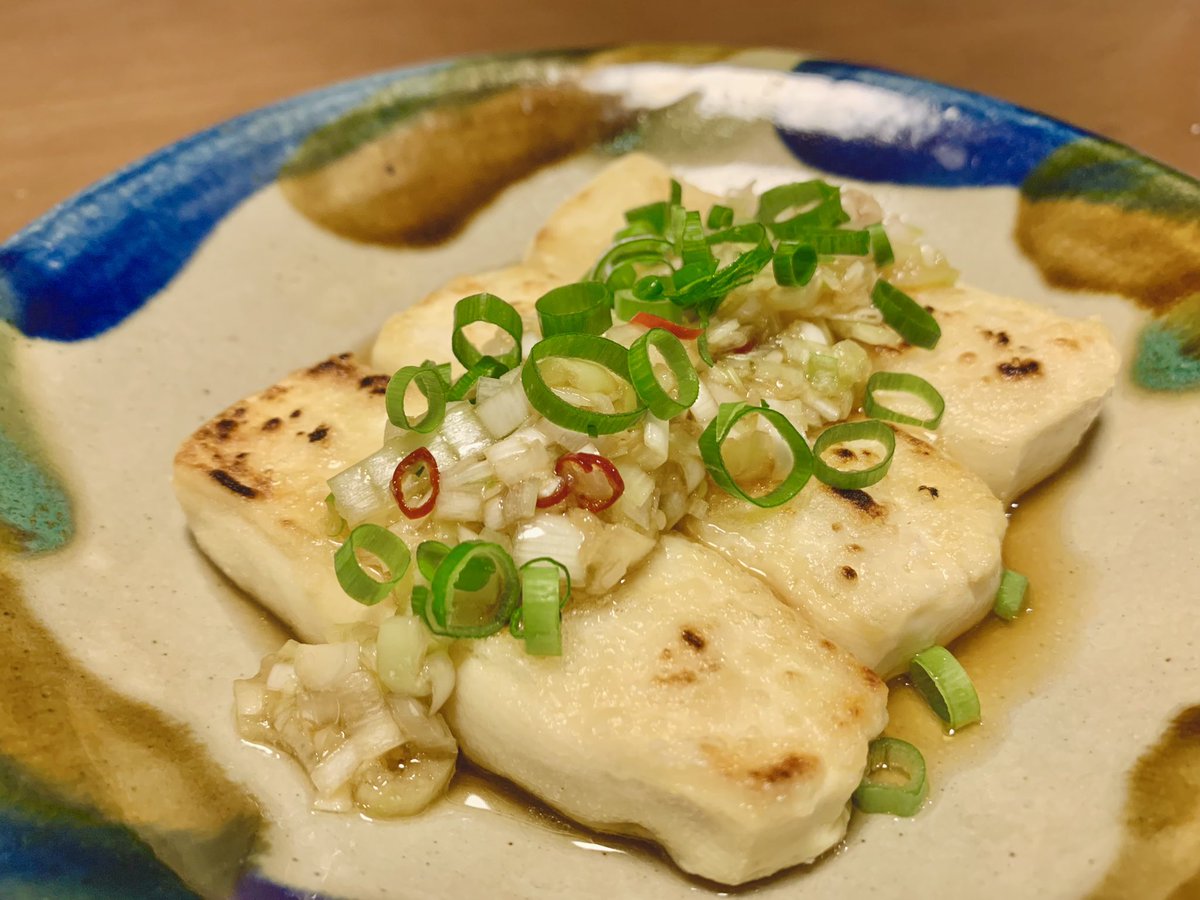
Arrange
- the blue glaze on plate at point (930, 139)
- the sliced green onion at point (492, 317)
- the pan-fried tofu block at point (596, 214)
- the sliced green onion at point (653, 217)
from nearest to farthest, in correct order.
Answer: the sliced green onion at point (492, 317) → the sliced green onion at point (653, 217) → the pan-fried tofu block at point (596, 214) → the blue glaze on plate at point (930, 139)

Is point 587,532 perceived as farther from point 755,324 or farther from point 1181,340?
point 1181,340

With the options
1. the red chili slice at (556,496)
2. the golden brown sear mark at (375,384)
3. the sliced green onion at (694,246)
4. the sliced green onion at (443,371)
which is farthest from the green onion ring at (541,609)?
the sliced green onion at (694,246)

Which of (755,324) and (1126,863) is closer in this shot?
(1126,863)

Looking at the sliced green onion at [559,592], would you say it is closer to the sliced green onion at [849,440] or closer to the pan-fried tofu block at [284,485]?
the pan-fried tofu block at [284,485]

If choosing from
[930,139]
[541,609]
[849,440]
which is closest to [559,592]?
[541,609]

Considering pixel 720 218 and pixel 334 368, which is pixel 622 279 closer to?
pixel 720 218


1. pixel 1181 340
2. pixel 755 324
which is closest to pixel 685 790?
pixel 755 324
